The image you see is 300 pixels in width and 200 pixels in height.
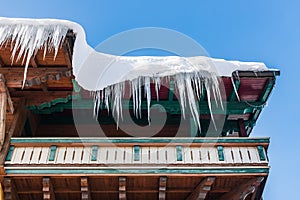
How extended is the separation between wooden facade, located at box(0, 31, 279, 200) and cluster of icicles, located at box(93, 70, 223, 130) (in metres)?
0.28

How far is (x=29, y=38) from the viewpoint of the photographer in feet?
36.3

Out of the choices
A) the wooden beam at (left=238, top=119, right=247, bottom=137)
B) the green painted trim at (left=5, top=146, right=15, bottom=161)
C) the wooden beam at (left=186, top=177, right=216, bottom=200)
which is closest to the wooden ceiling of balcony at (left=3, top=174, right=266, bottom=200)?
the wooden beam at (left=186, top=177, right=216, bottom=200)

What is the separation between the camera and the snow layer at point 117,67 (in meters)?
11.1

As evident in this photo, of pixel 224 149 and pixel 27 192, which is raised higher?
pixel 224 149

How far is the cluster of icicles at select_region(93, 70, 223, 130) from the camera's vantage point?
11.7m

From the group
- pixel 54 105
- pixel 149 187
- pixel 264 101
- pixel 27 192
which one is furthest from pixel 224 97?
pixel 27 192


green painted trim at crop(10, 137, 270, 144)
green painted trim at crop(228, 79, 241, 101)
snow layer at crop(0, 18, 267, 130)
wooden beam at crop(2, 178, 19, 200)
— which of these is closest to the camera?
wooden beam at crop(2, 178, 19, 200)

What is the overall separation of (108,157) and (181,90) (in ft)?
7.71

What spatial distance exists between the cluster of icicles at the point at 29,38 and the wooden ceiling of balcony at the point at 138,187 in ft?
7.88

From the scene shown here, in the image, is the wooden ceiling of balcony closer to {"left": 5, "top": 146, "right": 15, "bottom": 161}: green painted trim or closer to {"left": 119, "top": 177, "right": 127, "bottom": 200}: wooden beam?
{"left": 119, "top": 177, "right": 127, "bottom": 200}: wooden beam

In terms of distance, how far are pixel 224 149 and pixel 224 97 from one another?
1841mm

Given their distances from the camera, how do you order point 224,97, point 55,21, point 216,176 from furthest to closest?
point 224,97
point 55,21
point 216,176

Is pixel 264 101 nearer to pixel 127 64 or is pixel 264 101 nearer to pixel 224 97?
pixel 224 97

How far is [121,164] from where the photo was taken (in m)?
10.3
